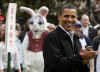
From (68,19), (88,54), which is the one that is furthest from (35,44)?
(88,54)

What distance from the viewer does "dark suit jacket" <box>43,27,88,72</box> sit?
16.8 feet

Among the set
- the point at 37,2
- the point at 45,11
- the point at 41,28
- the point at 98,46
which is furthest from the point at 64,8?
the point at 37,2

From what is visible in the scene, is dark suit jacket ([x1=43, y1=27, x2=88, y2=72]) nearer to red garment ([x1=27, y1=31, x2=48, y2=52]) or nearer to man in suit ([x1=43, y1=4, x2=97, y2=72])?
man in suit ([x1=43, y1=4, x2=97, y2=72])

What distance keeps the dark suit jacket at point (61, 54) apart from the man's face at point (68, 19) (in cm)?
8

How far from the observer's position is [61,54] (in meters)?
5.23

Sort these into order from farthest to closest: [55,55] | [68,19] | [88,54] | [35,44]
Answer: [35,44] < [68,19] < [55,55] < [88,54]

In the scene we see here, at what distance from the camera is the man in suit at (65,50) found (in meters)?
5.09

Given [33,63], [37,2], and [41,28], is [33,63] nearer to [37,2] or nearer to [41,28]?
[41,28]

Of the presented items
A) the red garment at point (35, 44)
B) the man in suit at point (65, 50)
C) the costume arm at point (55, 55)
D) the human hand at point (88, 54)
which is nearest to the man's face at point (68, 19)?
the man in suit at point (65, 50)

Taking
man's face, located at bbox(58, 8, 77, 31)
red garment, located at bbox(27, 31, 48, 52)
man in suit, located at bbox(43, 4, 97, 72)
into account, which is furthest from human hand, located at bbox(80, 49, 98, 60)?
red garment, located at bbox(27, 31, 48, 52)

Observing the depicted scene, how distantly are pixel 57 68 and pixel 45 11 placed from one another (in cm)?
773

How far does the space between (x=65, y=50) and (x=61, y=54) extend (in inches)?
2.8

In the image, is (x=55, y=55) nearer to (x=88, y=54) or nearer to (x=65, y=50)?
(x=65, y=50)

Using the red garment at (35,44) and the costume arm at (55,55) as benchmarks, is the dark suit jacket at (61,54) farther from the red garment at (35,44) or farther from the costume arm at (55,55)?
the red garment at (35,44)
